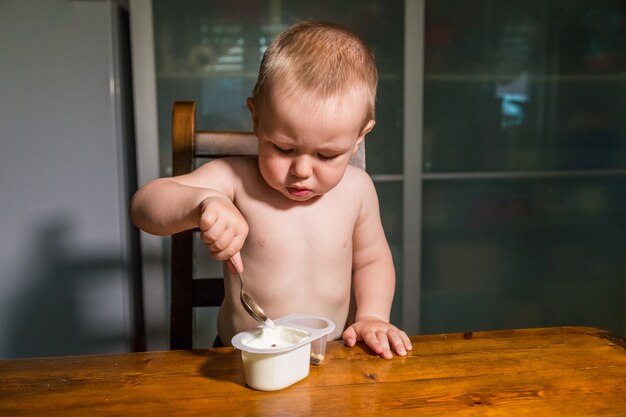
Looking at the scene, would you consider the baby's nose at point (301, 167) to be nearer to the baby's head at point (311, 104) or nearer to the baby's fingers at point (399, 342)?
the baby's head at point (311, 104)

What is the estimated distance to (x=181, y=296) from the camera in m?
1.02

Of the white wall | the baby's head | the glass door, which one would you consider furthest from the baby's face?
the glass door

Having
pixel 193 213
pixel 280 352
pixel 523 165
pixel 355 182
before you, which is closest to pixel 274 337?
pixel 280 352

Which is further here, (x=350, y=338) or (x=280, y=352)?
(x=350, y=338)

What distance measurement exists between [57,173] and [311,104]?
110 centimetres

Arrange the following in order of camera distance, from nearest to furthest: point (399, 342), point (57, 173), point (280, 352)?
point (280, 352) → point (399, 342) → point (57, 173)

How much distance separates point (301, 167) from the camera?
0.77 meters

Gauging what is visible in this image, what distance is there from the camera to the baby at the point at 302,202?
0.71 metres

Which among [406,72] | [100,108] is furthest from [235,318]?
[406,72]

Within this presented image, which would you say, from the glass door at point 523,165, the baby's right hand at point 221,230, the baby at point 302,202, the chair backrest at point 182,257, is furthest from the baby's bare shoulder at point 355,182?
the glass door at point 523,165

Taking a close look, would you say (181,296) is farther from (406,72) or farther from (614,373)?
(406,72)

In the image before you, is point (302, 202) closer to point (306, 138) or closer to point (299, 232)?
point (299, 232)

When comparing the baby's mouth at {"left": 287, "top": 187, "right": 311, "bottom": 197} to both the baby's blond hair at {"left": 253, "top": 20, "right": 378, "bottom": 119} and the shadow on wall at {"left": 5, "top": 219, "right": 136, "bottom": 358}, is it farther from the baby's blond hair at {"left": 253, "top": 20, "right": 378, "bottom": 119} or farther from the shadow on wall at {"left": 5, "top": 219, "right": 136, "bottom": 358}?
the shadow on wall at {"left": 5, "top": 219, "right": 136, "bottom": 358}

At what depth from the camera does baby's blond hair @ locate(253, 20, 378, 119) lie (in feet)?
2.43
